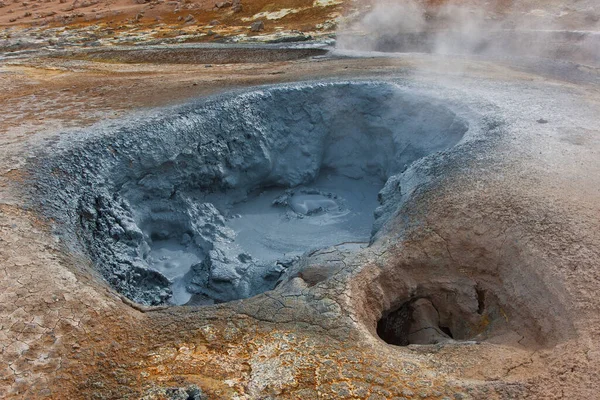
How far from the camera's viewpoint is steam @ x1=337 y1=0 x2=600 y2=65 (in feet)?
41.8

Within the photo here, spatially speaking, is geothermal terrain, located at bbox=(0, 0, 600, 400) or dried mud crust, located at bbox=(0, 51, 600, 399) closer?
dried mud crust, located at bbox=(0, 51, 600, 399)

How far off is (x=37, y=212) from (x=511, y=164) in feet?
17.4

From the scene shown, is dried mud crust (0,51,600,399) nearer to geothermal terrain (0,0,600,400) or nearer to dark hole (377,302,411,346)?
geothermal terrain (0,0,600,400)

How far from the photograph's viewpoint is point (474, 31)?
14445 millimetres

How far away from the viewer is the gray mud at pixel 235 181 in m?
6.35

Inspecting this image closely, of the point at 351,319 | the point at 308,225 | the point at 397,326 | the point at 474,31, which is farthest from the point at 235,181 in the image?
the point at 474,31

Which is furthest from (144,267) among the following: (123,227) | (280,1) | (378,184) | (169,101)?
(280,1)

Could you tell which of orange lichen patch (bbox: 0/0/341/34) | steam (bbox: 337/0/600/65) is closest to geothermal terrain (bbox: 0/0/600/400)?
steam (bbox: 337/0/600/65)

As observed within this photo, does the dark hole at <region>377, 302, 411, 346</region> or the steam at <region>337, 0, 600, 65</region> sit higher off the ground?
the steam at <region>337, 0, 600, 65</region>

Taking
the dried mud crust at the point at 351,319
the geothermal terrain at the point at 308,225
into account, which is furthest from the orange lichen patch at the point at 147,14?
the dried mud crust at the point at 351,319

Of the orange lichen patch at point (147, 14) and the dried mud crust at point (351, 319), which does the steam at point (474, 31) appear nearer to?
the orange lichen patch at point (147, 14)

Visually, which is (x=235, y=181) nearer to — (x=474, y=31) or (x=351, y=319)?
(x=351, y=319)

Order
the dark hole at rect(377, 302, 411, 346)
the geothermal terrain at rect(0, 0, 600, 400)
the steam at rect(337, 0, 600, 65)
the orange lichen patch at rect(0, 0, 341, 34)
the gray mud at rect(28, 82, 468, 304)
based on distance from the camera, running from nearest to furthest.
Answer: the geothermal terrain at rect(0, 0, 600, 400)
the dark hole at rect(377, 302, 411, 346)
the gray mud at rect(28, 82, 468, 304)
the steam at rect(337, 0, 600, 65)
the orange lichen patch at rect(0, 0, 341, 34)

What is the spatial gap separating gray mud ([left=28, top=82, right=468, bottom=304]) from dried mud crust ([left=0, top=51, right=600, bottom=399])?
1027mm
